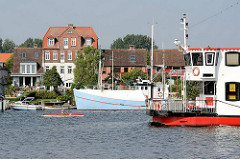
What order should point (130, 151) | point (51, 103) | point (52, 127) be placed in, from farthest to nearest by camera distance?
point (51, 103), point (52, 127), point (130, 151)

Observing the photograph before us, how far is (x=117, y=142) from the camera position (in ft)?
122

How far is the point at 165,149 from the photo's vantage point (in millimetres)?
33594

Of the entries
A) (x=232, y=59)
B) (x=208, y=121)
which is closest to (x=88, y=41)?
(x=232, y=59)

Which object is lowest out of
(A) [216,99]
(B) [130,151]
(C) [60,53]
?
(B) [130,151]

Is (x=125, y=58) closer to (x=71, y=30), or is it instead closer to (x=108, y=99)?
(x=71, y=30)

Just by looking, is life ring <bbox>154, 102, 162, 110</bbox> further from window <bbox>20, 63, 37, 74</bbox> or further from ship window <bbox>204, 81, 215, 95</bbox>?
window <bbox>20, 63, 37, 74</bbox>

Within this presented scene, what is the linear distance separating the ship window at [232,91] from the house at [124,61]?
60.1 metres

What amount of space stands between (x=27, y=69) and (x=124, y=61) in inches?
874

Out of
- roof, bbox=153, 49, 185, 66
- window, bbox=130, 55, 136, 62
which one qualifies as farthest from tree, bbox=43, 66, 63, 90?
roof, bbox=153, 49, 185, 66

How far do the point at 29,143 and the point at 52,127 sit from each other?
11.8 metres

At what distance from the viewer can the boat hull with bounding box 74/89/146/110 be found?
76312 mm

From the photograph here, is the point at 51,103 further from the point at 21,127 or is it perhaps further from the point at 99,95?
the point at 21,127

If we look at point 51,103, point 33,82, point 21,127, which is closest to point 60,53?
point 33,82

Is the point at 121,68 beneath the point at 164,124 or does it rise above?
above
